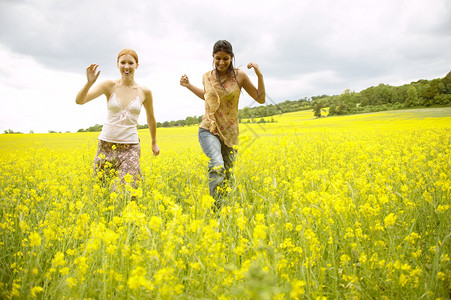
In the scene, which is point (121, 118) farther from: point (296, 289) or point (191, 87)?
point (296, 289)

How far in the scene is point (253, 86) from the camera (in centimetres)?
345

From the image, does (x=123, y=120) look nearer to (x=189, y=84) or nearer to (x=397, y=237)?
(x=189, y=84)

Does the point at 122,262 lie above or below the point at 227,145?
below

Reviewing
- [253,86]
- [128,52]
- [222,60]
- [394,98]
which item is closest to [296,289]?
[222,60]

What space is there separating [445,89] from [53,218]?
3950 cm

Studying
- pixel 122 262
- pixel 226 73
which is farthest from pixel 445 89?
pixel 122 262

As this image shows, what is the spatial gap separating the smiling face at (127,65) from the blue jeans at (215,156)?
3.75 ft

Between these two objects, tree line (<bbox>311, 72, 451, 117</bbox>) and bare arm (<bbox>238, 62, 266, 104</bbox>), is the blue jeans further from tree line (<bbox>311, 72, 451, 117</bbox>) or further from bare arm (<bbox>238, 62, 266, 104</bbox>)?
tree line (<bbox>311, 72, 451, 117</bbox>)

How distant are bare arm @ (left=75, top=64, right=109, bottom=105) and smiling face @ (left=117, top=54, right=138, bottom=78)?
0.31 m

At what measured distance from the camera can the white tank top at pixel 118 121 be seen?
3246 mm

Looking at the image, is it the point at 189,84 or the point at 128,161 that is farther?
the point at 189,84

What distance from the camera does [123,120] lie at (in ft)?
10.7

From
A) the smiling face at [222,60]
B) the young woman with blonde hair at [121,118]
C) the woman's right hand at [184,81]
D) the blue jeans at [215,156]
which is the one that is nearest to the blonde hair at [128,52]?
the young woman with blonde hair at [121,118]

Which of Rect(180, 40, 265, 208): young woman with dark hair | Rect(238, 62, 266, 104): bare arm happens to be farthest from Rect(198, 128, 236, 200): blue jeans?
Rect(238, 62, 266, 104): bare arm
